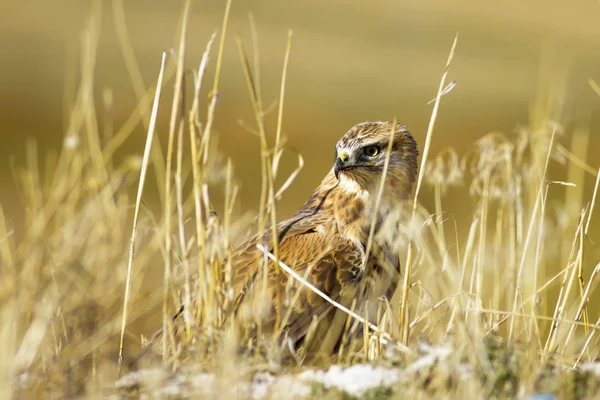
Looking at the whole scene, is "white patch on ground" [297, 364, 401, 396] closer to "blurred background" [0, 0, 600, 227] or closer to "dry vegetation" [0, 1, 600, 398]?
"dry vegetation" [0, 1, 600, 398]

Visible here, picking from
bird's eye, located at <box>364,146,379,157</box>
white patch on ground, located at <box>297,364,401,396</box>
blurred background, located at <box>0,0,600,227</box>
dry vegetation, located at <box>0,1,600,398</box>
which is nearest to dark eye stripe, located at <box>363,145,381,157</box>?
bird's eye, located at <box>364,146,379,157</box>

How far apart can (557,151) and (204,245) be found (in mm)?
1897

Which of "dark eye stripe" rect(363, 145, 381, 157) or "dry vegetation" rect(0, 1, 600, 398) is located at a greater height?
"dark eye stripe" rect(363, 145, 381, 157)

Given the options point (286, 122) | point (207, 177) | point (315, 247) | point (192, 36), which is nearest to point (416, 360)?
point (207, 177)

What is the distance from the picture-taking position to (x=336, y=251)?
5.08m

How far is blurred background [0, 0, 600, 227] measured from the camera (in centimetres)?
2458

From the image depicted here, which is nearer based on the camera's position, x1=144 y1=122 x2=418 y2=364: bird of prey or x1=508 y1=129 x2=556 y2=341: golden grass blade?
x1=508 y1=129 x2=556 y2=341: golden grass blade

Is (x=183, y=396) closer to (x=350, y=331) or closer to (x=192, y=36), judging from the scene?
(x=350, y=331)

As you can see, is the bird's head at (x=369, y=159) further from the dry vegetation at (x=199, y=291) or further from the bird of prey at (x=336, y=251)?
the dry vegetation at (x=199, y=291)

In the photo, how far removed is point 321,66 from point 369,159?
32.8m

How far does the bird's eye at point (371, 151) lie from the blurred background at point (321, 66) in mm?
12139

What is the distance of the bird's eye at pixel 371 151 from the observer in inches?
215

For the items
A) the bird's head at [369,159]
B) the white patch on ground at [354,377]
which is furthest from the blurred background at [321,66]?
the white patch on ground at [354,377]

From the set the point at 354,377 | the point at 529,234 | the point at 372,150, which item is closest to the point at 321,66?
the point at 372,150
